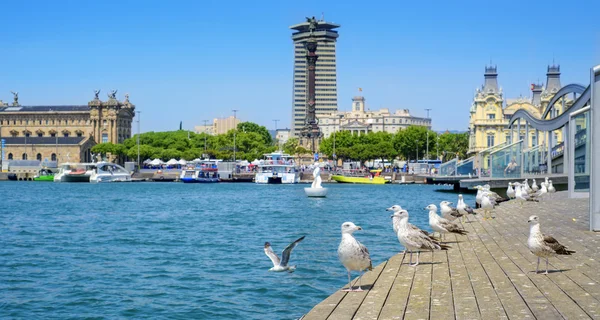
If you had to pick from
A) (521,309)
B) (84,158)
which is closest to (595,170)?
(521,309)

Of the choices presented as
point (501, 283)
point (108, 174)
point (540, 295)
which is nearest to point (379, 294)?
point (501, 283)

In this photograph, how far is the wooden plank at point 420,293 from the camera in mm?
10609

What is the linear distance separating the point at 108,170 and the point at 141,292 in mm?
110123

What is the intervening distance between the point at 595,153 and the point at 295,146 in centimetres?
12434

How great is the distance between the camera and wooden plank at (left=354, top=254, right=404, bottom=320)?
10680mm

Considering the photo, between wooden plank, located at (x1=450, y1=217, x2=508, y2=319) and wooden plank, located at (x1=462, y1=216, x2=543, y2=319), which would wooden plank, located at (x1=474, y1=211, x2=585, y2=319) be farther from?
wooden plank, located at (x1=450, y1=217, x2=508, y2=319)

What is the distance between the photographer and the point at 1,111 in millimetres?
188375

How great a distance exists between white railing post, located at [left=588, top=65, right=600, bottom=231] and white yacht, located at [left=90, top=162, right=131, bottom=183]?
107764 millimetres

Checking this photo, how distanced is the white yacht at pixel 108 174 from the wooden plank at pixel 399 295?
111 metres

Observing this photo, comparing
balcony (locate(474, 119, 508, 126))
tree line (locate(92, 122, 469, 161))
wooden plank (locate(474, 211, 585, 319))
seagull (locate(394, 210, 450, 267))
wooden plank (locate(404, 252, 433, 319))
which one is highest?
balcony (locate(474, 119, 508, 126))

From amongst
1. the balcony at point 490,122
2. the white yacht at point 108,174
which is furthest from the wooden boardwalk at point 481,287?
the white yacht at point 108,174

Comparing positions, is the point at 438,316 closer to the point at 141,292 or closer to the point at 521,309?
the point at 521,309

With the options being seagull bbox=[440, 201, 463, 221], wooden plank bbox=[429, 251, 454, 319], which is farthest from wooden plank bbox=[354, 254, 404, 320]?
seagull bbox=[440, 201, 463, 221]

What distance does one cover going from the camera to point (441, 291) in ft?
Result: 40.0
